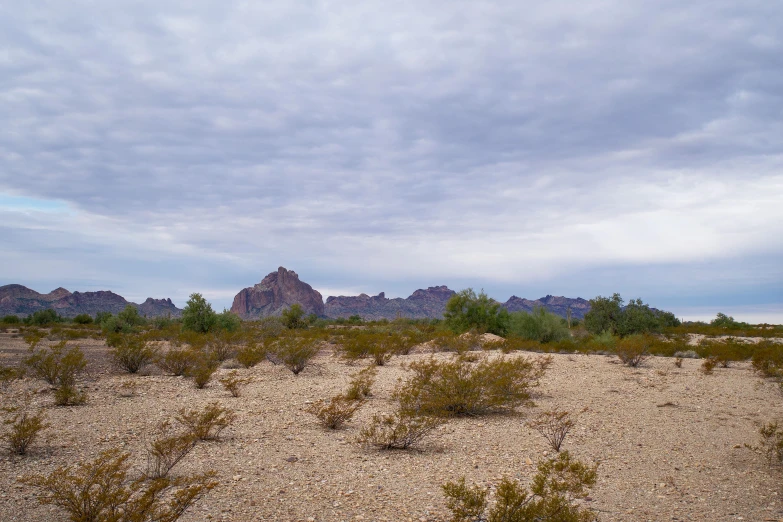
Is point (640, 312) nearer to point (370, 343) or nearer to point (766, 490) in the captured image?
point (370, 343)

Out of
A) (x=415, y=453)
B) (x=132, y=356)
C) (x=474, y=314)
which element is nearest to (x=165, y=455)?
(x=415, y=453)

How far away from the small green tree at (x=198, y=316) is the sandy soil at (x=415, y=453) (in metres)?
23.4

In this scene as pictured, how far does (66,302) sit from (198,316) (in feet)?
381

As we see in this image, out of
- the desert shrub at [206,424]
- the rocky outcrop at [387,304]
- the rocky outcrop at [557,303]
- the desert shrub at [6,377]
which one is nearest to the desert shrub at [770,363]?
the desert shrub at [206,424]

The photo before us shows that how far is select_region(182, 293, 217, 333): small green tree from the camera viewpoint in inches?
1529

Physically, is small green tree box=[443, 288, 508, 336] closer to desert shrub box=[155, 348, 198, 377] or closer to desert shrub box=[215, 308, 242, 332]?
desert shrub box=[215, 308, 242, 332]

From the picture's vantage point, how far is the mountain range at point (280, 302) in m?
127

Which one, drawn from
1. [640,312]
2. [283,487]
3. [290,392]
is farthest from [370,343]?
[640,312]

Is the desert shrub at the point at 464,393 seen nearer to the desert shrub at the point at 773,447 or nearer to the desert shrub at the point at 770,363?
the desert shrub at the point at 773,447

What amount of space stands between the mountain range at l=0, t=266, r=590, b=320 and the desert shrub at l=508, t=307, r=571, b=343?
287ft

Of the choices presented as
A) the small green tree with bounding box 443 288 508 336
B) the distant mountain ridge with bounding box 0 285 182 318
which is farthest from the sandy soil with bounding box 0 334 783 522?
the distant mountain ridge with bounding box 0 285 182 318

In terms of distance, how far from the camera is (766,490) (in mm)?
7562

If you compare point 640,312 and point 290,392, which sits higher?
point 640,312

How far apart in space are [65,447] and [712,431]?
12361 mm
